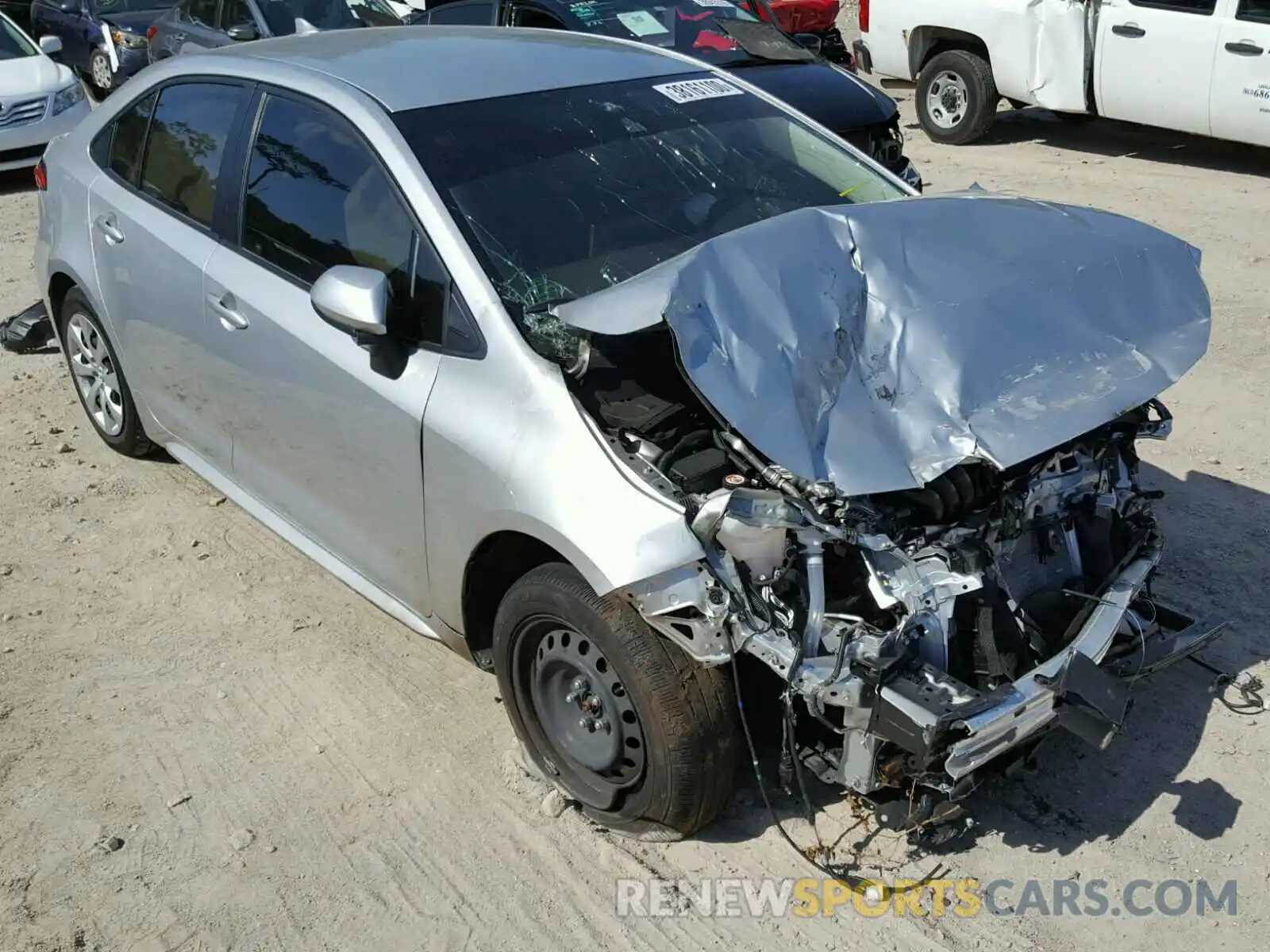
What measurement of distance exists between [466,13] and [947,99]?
15.1 ft

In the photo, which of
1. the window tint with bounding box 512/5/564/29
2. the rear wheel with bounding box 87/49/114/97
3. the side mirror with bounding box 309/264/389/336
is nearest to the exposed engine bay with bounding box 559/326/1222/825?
the side mirror with bounding box 309/264/389/336

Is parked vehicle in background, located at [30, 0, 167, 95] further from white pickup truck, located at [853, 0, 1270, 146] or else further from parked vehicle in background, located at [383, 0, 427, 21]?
white pickup truck, located at [853, 0, 1270, 146]

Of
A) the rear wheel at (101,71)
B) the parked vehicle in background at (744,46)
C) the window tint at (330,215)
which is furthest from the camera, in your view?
the rear wheel at (101,71)

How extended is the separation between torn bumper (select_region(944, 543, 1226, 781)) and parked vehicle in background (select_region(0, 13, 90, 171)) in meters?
10.5

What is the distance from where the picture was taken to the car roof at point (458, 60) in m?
4.08

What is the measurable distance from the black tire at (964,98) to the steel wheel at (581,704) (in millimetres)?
9104

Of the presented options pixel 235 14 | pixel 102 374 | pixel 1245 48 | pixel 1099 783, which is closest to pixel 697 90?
pixel 1099 783

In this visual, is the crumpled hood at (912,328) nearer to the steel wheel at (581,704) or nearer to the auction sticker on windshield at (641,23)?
the steel wheel at (581,704)

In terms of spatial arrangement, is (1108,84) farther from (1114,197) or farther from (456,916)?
(456,916)

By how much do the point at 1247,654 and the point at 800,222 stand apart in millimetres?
2143

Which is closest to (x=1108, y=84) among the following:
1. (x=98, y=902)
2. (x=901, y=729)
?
(x=901, y=729)

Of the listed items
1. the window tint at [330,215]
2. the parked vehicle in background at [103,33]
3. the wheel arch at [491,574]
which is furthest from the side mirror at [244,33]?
the wheel arch at [491,574]

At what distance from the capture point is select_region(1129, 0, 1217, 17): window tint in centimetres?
950

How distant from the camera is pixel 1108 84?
10.2m
